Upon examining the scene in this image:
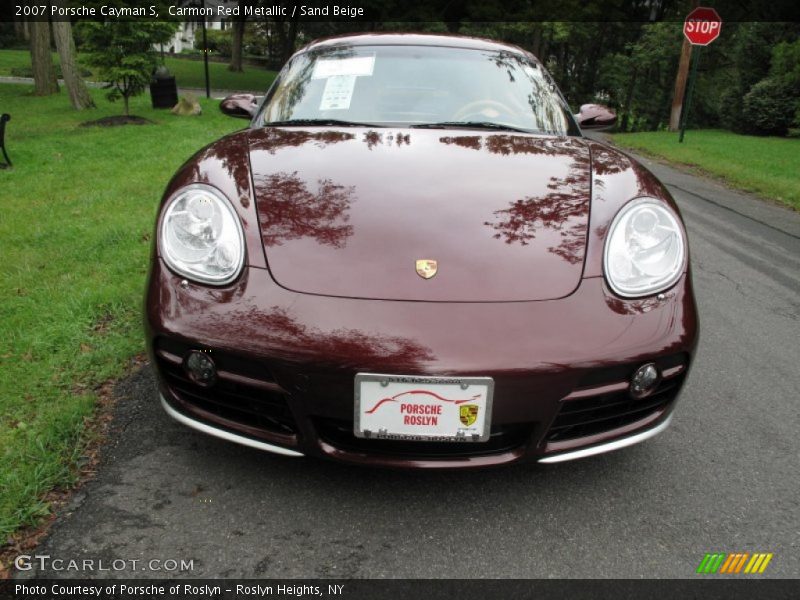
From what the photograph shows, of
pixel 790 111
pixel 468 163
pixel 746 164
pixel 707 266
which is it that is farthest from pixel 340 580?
pixel 790 111

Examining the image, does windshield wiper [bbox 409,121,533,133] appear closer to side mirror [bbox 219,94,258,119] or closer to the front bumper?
the front bumper

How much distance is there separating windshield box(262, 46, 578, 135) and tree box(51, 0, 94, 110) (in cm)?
1081

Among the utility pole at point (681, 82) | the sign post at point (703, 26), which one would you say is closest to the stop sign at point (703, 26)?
the sign post at point (703, 26)

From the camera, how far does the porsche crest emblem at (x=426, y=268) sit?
1.59m

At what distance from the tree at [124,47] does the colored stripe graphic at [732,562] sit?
37.3 ft

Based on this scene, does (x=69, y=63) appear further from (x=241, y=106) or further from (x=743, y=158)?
(x=743, y=158)

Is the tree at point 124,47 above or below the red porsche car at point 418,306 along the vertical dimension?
above

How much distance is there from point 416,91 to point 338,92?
1.08 feet

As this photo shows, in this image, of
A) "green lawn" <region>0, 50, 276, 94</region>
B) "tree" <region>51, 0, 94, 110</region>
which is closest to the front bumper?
"tree" <region>51, 0, 94, 110</region>

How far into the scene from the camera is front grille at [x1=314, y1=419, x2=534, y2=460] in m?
1.56

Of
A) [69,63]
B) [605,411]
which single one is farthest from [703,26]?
[605,411]

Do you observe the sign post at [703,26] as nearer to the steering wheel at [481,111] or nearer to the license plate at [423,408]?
the steering wheel at [481,111]

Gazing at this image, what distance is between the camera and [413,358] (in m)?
1.44

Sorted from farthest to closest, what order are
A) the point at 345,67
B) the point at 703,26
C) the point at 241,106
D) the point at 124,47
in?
the point at 703,26 → the point at 124,47 → the point at 241,106 → the point at 345,67
